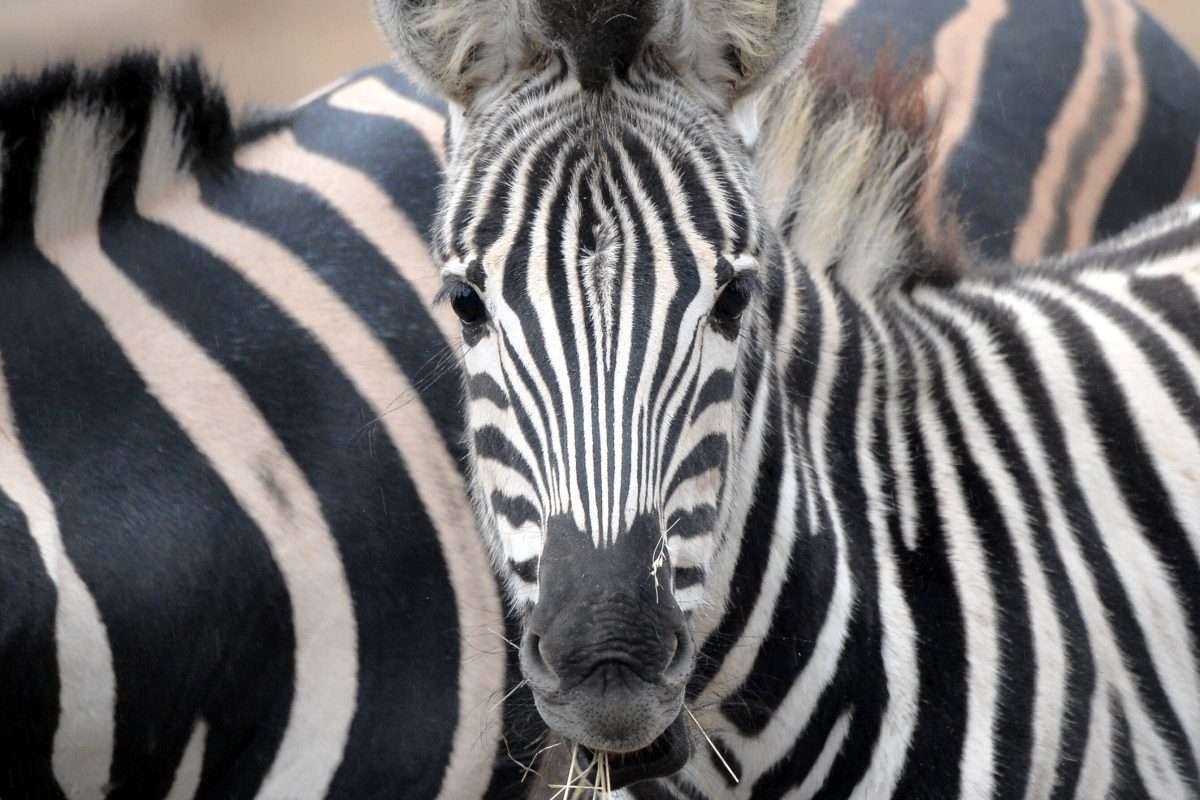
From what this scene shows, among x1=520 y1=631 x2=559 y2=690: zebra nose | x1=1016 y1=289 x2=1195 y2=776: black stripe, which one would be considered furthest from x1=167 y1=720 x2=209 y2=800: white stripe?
Result: x1=1016 y1=289 x2=1195 y2=776: black stripe

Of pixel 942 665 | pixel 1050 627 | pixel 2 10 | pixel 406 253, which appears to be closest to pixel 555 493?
pixel 942 665

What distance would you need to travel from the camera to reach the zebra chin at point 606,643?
2.52m

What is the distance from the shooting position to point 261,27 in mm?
16781

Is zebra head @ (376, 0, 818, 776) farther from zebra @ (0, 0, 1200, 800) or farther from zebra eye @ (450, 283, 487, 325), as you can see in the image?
zebra @ (0, 0, 1200, 800)

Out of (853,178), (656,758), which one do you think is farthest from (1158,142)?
(656,758)

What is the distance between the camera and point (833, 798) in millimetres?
3166

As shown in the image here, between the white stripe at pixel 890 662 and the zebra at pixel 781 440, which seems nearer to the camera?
the zebra at pixel 781 440

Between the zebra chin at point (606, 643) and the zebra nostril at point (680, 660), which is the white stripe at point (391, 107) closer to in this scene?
the zebra chin at point (606, 643)

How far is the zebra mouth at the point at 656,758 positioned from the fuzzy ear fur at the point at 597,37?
1371 millimetres

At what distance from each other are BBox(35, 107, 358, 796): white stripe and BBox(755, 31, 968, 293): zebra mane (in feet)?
4.88

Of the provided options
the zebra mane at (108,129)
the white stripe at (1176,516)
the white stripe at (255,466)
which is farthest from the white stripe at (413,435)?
the white stripe at (1176,516)

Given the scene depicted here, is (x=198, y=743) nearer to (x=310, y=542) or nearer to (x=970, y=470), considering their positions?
(x=310, y=542)

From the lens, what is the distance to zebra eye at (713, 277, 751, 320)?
9.20 ft

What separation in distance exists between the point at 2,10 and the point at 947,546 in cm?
1492
